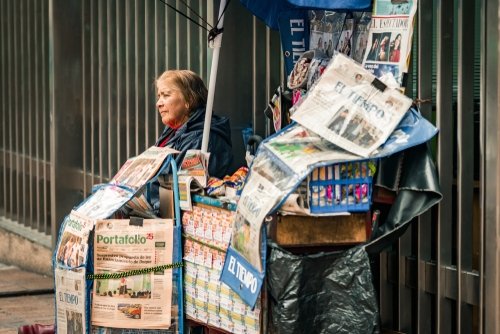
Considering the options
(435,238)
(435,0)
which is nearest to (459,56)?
(435,0)

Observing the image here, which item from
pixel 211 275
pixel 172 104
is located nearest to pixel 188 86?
pixel 172 104

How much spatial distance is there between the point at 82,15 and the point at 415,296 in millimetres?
4537

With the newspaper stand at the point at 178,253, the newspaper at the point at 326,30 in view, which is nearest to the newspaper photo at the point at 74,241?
the newspaper stand at the point at 178,253

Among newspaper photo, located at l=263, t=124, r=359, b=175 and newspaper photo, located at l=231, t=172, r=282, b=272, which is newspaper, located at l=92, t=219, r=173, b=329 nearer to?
newspaper photo, located at l=231, t=172, r=282, b=272

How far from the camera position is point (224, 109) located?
7.51 metres

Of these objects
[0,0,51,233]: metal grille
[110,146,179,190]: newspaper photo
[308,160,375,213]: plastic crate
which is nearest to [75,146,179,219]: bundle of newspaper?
[110,146,179,190]: newspaper photo

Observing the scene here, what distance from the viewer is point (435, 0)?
20.6 feet

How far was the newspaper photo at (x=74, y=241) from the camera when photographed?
6230 mm

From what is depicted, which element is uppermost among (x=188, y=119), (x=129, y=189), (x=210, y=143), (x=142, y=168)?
(x=188, y=119)

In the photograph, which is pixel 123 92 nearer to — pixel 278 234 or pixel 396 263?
pixel 396 263

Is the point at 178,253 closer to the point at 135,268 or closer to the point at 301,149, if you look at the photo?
the point at 135,268

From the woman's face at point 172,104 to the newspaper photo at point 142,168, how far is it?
46cm

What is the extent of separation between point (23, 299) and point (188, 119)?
3.21 metres

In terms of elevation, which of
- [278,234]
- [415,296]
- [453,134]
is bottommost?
[415,296]
